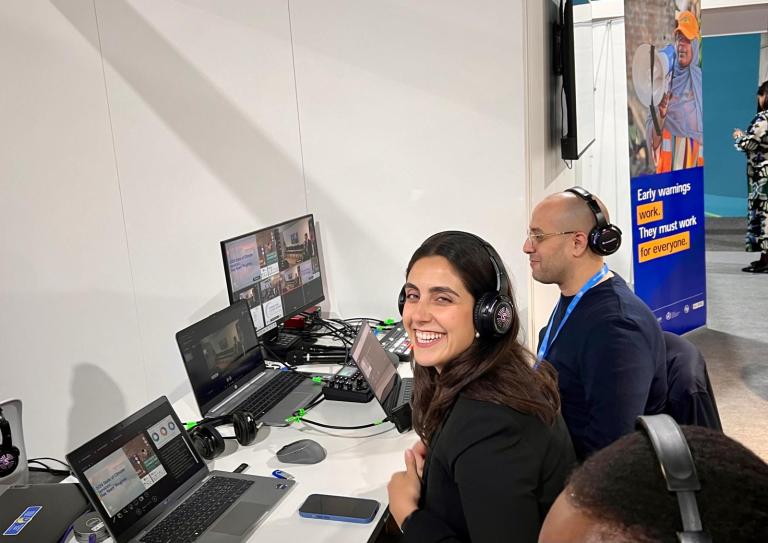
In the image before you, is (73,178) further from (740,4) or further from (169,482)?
(740,4)

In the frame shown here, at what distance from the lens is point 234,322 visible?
2367mm

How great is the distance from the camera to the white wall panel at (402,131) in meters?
2.93

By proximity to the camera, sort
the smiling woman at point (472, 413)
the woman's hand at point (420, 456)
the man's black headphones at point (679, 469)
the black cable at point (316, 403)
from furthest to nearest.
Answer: the black cable at point (316, 403) < the woman's hand at point (420, 456) < the smiling woman at point (472, 413) < the man's black headphones at point (679, 469)

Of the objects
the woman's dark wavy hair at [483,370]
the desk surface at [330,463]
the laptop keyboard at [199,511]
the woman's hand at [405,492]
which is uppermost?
the woman's dark wavy hair at [483,370]

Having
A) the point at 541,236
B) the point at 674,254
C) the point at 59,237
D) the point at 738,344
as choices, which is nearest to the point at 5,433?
the point at 59,237

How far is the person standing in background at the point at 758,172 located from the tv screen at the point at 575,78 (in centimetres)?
329

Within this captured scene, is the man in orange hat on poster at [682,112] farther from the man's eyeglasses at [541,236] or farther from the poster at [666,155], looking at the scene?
the man's eyeglasses at [541,236]

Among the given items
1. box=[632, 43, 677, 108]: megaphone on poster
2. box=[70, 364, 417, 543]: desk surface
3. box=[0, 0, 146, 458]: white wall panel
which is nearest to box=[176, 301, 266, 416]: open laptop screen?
box=[70, 364, 417, 543]: desk surface

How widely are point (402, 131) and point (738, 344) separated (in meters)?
3.12

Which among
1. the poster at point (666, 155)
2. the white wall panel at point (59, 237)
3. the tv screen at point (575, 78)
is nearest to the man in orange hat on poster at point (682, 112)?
the poster at point (666, 155)

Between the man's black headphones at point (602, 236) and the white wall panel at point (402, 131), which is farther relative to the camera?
the white wall panel at point (402, 131)

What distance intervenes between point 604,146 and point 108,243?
3866 millimetres

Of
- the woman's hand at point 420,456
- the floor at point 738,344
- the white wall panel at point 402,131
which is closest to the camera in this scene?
the woman's hand at point 420,456

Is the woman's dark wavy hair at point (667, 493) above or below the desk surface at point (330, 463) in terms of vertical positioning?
above
